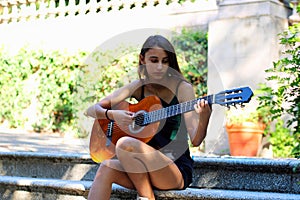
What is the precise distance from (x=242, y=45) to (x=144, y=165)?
141 inches

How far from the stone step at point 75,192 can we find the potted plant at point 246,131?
8.25 feet

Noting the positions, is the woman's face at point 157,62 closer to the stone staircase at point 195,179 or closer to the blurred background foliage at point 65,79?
the stone staircase at point 195,179

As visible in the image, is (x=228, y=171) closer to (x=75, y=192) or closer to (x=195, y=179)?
(x=195, y=179)

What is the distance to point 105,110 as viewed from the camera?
4000 mm

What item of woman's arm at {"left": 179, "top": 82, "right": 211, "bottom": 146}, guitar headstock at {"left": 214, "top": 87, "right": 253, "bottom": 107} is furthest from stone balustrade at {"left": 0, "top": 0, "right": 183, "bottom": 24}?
guitar headstock at {"left": 214, "top": 87, "right": 253, "bottom": 107}

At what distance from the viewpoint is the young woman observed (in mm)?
3645

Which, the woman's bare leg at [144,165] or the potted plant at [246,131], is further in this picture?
the potted plant at [246,131]

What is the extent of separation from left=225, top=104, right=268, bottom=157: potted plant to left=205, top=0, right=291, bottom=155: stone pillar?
5.7 inches

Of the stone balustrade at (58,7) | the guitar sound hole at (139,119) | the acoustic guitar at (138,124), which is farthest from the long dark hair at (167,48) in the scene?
the stone balustrade at (58,7)

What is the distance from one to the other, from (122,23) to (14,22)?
2414 millimetres

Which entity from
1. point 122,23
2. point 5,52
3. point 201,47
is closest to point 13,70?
point 5,52

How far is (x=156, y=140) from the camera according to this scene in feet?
12.4

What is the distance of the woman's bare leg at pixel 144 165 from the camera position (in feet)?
11.9

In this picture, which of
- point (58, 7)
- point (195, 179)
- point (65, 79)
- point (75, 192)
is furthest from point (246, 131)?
point (58, 7)
